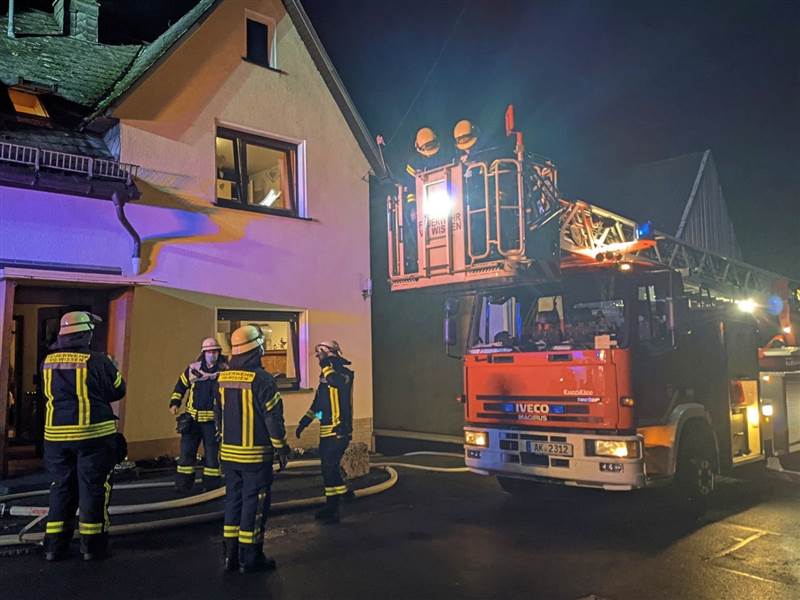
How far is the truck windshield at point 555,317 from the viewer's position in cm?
676

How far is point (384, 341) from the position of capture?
17.3 m

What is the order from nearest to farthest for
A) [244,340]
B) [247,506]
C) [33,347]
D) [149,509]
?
[247,506] < [244,340] < [149,509] < [33,347]

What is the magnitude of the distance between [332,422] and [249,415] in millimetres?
1827

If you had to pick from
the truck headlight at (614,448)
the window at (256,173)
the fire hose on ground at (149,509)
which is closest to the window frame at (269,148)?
the window at (256,173)

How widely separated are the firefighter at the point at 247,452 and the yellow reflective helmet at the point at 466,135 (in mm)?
3490

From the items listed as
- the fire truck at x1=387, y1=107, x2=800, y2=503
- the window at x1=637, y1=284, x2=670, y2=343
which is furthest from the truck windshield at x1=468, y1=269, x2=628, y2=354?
the window at x1=637, y1=284, x2=670, y2=343

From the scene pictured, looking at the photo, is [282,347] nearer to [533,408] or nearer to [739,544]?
[533,408]

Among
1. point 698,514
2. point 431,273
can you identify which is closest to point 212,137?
point 431,273

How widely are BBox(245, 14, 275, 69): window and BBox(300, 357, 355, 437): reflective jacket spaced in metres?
6.38

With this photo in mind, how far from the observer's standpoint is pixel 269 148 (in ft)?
37.3

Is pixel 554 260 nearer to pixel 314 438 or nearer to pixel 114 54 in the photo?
pixel 314 438

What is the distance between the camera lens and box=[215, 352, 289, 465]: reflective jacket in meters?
5.11

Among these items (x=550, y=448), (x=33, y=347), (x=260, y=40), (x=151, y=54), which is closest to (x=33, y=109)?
(x=151, y=54)

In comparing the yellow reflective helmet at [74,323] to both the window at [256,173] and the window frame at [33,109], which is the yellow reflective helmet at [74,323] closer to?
the window frame at [33,109]
